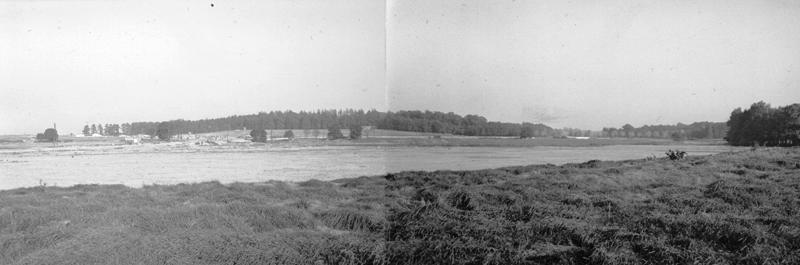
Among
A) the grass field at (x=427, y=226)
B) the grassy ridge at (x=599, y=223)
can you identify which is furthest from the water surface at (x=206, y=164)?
the grassy ridge at (x=599, y=223)

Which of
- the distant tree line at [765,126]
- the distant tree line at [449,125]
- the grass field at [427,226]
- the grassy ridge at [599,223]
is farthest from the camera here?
the distant tree line at [765,126]

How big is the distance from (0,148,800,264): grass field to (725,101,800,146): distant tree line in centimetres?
2998

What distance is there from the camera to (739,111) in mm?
45312

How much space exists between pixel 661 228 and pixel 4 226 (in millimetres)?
8266

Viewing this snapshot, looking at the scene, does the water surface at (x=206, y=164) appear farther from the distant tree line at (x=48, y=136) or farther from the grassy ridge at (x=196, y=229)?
the grassy ridge at (x=196, y=229)

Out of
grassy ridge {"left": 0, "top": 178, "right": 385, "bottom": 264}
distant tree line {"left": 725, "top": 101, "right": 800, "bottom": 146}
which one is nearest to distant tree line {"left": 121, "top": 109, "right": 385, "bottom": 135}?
grassy ridge {"left": 0, "top": 178, "right": 385, "bottom": 264}

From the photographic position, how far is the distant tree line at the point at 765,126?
106 ft

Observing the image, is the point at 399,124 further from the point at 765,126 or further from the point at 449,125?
the point at 765,126

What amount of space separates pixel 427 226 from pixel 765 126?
134 ft

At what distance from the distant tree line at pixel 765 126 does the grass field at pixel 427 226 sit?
30.0 meters

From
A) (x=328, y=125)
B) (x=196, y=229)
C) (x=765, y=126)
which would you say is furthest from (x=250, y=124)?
(x=765, y=126)

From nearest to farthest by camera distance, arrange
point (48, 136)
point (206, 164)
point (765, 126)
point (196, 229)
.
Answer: point (196, 229)
point (48, 136)
point (206, 164)
point (765, 126)

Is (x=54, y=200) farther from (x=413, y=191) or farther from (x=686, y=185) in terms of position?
(x=686, y=185)

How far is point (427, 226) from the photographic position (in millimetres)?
5824
